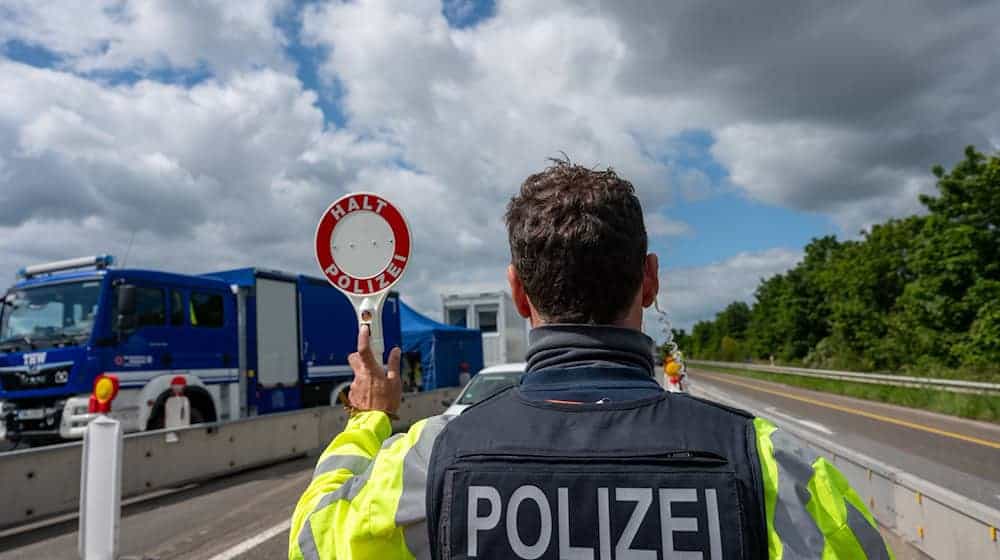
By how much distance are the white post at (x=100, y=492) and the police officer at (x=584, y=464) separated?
4.84 meters

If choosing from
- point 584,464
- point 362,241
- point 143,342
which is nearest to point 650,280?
point 584,464

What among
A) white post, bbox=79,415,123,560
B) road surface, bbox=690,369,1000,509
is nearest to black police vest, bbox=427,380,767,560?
white post, bbox=79,415,123,560

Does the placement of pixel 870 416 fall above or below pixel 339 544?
below

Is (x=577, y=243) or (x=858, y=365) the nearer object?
(x=577, y=243)

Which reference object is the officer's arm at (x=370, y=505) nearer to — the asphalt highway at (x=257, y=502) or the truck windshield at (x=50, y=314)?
the asphalt highway at (x=257, y=502)

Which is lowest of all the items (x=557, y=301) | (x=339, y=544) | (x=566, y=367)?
(x=339, y=544)

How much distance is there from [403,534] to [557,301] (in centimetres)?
58

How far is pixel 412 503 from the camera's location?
144 cm

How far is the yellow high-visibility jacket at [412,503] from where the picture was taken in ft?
4.18

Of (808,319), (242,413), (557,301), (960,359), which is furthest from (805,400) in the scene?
(808,319)

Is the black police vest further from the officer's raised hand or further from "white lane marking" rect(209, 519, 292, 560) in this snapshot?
"white lane marking" rect(209, 519, 292, 560)

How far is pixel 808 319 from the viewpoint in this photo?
68.8 meters

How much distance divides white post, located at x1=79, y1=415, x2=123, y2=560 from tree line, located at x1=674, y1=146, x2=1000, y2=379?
6.61 m

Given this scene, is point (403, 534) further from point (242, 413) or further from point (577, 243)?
point (242, 413)
